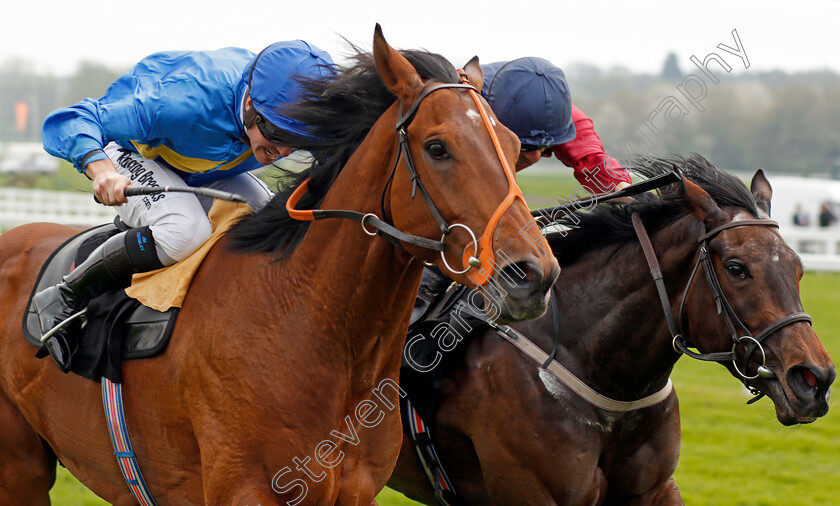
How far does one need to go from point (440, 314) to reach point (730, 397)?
5.99m

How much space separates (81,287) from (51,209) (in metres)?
16.2

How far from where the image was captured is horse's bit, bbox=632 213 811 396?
9.59ft

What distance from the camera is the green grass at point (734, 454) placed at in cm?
563

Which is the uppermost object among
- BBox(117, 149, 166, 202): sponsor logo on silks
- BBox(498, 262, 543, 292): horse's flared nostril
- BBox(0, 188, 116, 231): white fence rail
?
BBox(498, 262, 543, 292): horse's flared nostril

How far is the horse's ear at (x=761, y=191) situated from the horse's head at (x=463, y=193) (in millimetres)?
1316

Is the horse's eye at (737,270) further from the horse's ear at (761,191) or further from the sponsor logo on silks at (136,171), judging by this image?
the sponsor logo on silks at (136,171)

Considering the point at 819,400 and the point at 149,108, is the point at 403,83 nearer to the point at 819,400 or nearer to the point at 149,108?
the point at 149,108

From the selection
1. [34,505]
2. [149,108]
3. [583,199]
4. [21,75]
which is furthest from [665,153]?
[21,75]

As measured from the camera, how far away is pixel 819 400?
2842mm

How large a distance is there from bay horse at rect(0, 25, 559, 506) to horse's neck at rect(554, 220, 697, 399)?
2.93 feet

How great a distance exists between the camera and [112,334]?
306 centimetres

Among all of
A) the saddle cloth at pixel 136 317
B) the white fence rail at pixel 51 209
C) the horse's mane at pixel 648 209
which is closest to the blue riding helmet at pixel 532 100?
the horse's mane at pixel 648 209

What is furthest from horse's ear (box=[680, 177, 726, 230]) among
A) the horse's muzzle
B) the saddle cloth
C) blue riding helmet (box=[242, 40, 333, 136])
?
the saddle cloth

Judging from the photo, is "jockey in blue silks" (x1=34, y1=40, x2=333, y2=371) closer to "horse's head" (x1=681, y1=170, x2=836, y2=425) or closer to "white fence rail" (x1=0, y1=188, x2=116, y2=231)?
"horse's head" (x1=681, y1=170, x2=836, y2=425)
